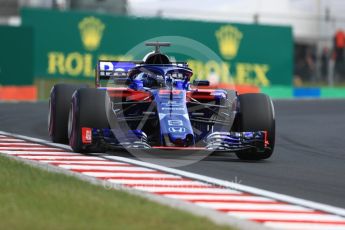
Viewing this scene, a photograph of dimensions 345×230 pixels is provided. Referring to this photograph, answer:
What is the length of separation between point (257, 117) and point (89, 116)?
2069 mm

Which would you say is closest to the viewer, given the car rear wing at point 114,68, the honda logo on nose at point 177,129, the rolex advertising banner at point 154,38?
the honda logo on nose at point 177,129

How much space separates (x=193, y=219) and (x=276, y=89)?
23.9m

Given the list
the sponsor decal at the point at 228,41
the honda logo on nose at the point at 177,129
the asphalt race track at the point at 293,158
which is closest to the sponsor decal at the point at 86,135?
the honda logo on nose at the point at 177,129

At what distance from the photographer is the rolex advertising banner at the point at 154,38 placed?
26.6 metres

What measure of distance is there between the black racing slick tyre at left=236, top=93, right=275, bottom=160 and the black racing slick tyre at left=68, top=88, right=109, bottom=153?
1709 millimetres

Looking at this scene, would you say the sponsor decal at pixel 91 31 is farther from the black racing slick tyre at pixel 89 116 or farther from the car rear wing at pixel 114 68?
the black racing slick tyre at pixel 89 116

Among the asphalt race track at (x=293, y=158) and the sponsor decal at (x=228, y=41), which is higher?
the sponsor decal at (x=228, y=41)

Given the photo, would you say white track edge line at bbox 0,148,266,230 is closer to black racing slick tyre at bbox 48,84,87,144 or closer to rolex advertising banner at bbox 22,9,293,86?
black racing slick tyre at bbox 48,84,87,144

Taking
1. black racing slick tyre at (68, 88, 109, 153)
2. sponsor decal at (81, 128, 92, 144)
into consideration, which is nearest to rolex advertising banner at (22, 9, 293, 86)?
black racing slick tyre at (68, 88, 109, 153)

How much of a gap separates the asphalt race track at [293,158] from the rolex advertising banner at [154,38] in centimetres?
367

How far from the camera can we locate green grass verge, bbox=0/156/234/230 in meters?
7.06

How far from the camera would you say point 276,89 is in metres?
31.0

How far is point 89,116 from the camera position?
1195cm

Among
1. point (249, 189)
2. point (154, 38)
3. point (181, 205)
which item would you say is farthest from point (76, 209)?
point (154, 38)
